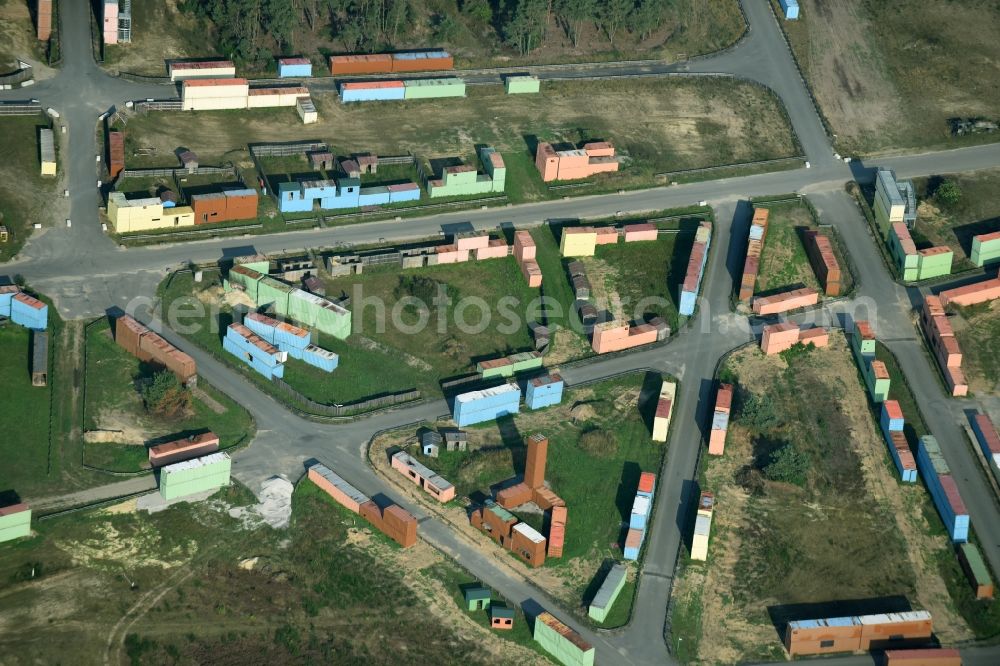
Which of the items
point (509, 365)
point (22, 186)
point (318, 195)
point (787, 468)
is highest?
point (318, 195)

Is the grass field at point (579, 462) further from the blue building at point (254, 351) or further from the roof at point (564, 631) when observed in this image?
the blue building at point (254, 351)

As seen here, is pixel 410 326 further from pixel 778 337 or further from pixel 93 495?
pixel 93 495

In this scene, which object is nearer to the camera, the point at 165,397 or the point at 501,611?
the point at 501,611

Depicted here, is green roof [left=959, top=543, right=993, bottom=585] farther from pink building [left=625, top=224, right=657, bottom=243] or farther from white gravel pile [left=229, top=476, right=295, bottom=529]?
white gravel pile [left=229, top=476, right=295, bottom=529]

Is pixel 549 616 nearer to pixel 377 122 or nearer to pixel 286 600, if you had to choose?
pixel 286 600

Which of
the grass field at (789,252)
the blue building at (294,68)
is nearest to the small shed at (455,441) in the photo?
the grass field at (789,252)

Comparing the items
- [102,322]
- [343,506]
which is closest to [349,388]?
[343,506]

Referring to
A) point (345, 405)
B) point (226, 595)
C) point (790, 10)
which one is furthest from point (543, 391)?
point (790, 10)
